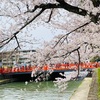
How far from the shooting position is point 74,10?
6344mm

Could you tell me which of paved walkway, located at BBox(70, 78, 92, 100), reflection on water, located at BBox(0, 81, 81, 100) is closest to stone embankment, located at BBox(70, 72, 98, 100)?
paved walkway, located at BBox(70, 78, 92, 100)

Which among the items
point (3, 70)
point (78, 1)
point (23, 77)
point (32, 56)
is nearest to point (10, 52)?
point (78, 1)

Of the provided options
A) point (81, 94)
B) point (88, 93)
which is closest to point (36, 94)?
point (81, 94)

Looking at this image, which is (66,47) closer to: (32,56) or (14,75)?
(32,56)

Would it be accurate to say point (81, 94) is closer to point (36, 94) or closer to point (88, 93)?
point (88, 93)

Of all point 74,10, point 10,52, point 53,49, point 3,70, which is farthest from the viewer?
point 3,70

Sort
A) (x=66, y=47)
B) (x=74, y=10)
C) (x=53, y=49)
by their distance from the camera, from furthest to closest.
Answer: (x=66, y=47), (x=53, y=49), (x=74, y=10)

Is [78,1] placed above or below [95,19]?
above

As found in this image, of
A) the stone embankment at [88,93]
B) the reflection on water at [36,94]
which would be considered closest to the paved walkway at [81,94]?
the stone embankment at [88,93]

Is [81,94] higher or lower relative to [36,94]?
higher

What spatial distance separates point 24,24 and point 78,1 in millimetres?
1832

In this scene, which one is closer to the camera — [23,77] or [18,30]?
[18,30]

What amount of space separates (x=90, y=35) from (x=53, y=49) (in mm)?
1217

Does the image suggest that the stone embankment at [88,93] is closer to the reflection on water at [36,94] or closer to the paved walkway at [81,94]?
the paved walkway at [81,94]
